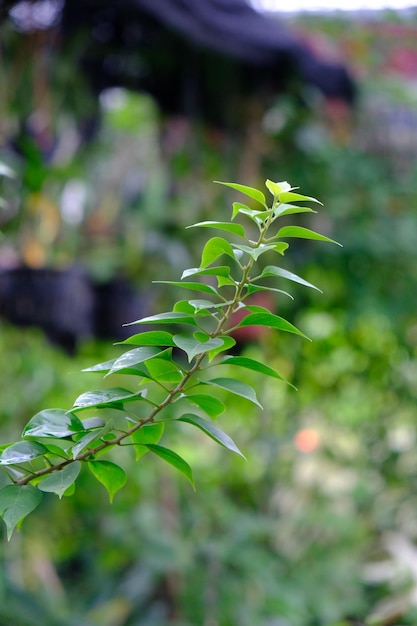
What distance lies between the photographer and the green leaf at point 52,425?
49cm

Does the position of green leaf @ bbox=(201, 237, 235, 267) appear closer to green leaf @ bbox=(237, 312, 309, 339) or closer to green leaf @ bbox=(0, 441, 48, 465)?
green leaf @ bbox=(237, 312, 309, 339)

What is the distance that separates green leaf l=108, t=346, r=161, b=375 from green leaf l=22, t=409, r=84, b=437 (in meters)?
0.05

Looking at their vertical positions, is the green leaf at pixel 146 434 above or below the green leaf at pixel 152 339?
below

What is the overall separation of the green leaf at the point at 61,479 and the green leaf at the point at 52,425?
0.02 meters

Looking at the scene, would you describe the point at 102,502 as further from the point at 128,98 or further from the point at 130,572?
the point at 128,98

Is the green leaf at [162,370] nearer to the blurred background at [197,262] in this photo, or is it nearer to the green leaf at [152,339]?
the green leaf at [152,339]

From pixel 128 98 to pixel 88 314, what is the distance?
1.54 meters

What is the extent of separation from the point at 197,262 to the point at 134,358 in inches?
66.0

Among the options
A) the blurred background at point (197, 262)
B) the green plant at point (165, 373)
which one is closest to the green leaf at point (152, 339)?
the green plant at point (165, 373)

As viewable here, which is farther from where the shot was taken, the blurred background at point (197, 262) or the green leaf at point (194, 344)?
the blurred background at point (197, 262)

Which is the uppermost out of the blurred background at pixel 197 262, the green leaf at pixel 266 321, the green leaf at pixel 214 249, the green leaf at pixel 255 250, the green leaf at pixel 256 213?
the green leaf at pixel 256 213

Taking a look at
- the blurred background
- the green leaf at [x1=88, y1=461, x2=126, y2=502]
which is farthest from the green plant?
the blurred background

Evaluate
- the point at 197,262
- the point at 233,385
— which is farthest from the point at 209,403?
the point at 197,262

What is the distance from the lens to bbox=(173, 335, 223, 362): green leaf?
1.55 feet
